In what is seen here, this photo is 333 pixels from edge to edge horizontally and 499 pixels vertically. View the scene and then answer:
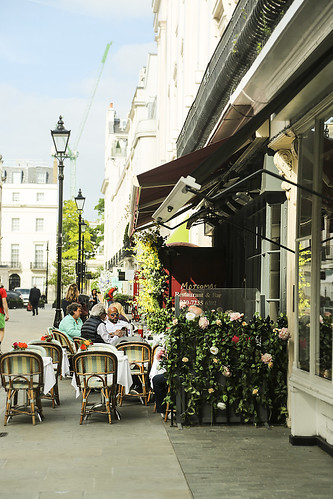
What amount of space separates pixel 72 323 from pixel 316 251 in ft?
28.1

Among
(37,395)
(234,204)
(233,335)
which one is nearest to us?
(233,335)

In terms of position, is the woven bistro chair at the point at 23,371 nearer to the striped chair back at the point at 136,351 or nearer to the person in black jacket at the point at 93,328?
the striped chair back at the point at 136,351

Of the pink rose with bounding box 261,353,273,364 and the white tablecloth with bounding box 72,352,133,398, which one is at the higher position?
the pink rose with bounding box 261,353,273,364

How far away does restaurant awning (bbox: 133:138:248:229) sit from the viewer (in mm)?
9389

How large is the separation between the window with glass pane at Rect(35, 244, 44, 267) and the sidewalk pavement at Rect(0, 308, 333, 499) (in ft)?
343

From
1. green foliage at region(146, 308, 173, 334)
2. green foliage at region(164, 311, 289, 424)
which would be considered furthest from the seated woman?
green foliage at region(164, 311, 289, 424)

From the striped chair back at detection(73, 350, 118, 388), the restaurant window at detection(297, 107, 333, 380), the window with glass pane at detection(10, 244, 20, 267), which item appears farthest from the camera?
the window with glass pane at detection(10, 244, 20, 267)

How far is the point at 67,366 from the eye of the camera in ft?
48.9

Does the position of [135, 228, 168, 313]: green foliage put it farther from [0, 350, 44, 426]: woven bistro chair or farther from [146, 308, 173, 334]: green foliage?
[0, 350, 44, 426]: woven bistro chair

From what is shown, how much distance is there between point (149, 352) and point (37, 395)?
2.39 meters

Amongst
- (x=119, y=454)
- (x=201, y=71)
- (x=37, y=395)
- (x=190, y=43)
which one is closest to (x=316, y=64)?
(x=119, y=454)

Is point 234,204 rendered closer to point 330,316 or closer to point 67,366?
point 67,366

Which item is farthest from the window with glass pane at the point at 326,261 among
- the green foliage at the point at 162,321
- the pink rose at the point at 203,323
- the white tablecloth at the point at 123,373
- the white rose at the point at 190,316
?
the white tablecloth at the point at 123,373

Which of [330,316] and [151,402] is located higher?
[330,316]
